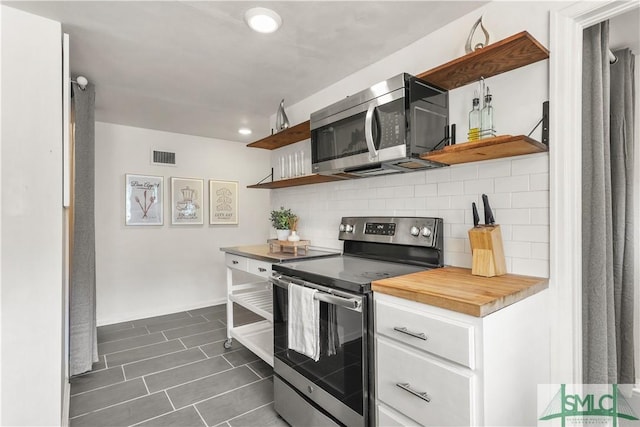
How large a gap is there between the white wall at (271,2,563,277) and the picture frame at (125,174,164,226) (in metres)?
2.71

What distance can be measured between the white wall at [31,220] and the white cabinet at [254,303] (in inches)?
46.5

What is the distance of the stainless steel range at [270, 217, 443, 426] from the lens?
54.8 inches

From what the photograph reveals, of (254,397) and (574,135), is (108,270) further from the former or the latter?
(574,135)

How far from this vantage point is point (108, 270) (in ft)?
12.0

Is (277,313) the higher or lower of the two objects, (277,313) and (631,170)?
the lower

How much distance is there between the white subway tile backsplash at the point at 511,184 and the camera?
4.89 feet

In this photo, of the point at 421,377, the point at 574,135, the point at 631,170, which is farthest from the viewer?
the point at 631,170

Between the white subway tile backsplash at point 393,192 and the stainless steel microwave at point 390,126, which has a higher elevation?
the stainless steel microwave at point 390,126

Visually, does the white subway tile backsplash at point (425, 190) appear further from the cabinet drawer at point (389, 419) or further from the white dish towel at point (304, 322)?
the cabinet drawer at point (389, 419)

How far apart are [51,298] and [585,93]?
279 centimetres

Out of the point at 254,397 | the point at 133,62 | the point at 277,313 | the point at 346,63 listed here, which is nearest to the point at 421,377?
the point at 277,313

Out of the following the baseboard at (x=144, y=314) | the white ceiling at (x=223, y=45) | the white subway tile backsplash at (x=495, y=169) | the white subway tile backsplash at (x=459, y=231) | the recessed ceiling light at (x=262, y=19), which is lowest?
the baseboard at (x=144, y=314)

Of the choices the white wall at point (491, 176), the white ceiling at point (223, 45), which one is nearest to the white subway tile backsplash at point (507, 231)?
A: the white wall at point (491, 176)

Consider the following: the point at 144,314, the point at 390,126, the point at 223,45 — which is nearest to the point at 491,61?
the point at 390,126
